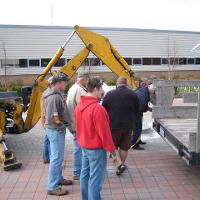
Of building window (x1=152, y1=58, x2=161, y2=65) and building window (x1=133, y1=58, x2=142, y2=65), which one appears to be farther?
building window (x1=152, y1=58, x2=161, y2=65)

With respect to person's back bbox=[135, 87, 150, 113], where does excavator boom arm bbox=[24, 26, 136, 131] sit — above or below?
above

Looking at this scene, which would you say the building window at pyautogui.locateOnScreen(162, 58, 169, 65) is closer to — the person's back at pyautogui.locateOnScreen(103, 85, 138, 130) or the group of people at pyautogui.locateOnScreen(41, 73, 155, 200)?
the group of people at pyautogui.locateOnScreen(41, 73, 155, 200)

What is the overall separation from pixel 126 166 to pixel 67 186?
1446 mm

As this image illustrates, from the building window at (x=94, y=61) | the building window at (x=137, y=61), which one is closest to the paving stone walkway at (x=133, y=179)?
the building window at (x=94, y=61)

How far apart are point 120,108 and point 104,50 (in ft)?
8.13

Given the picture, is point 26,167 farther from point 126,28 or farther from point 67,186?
point 126,28

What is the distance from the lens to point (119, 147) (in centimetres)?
657

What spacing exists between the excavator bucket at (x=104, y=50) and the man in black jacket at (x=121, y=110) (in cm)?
206

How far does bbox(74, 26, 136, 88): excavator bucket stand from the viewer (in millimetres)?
8172

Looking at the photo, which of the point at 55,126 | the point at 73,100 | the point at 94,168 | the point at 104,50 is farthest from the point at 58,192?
the point at 104,50

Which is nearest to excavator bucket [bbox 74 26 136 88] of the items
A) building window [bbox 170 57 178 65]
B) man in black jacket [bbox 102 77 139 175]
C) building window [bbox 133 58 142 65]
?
man in black jacket [bbox 102 77 139 175]

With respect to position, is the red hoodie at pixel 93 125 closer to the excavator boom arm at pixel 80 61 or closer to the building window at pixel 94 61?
the excavator boom arm at pixel 80 61

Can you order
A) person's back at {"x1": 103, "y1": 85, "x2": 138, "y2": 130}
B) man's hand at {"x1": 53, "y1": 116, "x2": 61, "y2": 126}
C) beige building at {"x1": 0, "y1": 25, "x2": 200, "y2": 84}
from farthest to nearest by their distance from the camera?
beige building at {"x1": 0, "y1": 25, "x2": 200, "y2": 84}, person's back at {"x1": 103, "y1": 85, "x2": 138, "y2": 130}, man's hand at {"x1": 53, "y1": 116, "x2": 61, "y2": 126}

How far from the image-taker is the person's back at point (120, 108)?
6254mm
